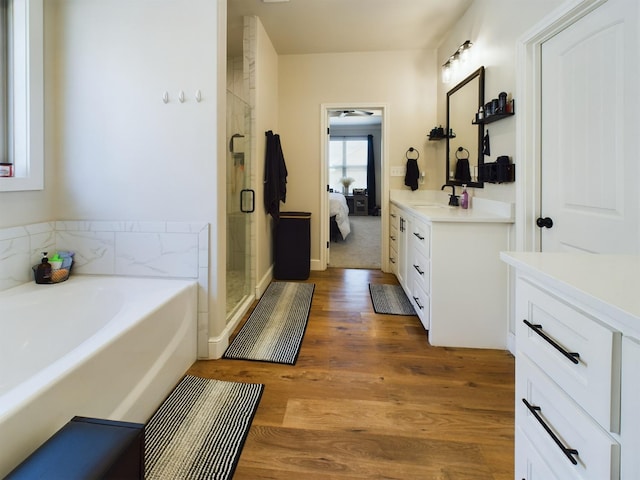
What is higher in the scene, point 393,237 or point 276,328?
point 393,237

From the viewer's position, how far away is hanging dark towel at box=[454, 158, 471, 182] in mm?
3219

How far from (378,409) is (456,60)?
3.16 m

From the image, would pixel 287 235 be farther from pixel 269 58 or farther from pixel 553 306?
pixel 553 306

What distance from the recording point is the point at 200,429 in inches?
60.7

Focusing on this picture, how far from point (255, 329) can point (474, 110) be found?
2.54 metres

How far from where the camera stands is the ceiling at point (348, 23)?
10.3 feet

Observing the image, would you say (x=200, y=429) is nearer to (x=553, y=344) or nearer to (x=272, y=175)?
(x=553, y=344)

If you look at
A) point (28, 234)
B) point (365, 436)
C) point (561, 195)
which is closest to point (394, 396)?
point (365, 436)

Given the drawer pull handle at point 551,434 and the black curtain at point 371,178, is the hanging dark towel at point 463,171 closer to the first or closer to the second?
the drawer pull handle at point 551,434

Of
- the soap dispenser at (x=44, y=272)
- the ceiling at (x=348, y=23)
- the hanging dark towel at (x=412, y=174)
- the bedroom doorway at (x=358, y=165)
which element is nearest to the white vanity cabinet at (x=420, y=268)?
the hanging dark towel at (x=412, y=174)

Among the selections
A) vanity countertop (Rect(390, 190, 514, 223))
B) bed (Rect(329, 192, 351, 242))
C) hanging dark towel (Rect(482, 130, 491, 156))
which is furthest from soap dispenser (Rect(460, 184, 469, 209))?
bed (Rect(329, 192, 351, 242))

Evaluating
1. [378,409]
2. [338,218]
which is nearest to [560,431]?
[378,409]

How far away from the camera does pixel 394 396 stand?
1829 millimetres

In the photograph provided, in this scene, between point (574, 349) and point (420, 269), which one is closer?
point (574, 349)
